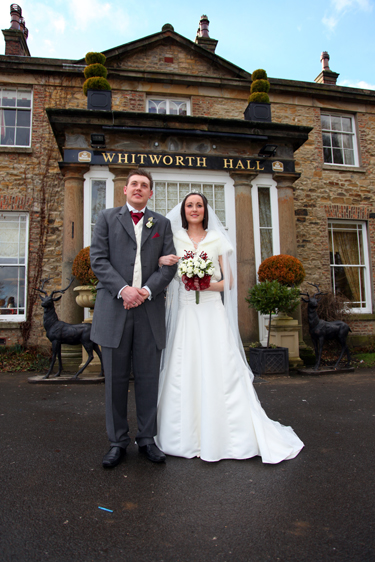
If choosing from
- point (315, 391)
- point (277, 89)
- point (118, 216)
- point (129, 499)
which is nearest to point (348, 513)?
point (129, 499)

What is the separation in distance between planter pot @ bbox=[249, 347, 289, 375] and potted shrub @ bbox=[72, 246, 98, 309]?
322 cm

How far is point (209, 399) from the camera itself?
297 cm

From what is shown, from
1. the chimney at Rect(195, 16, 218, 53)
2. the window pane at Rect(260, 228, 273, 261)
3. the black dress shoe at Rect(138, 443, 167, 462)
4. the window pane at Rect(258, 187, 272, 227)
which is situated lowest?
the black dress shoe at Rect(138, 443, 167, 462)

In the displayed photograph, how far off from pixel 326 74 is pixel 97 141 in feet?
27.5

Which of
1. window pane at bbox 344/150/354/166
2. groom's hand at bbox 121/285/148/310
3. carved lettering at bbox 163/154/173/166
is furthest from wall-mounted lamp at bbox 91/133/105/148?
window pane at bbox 344/150/354/166

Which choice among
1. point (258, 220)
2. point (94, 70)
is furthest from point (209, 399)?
point (94, 70)

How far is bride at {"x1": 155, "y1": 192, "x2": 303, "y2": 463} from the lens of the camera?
115 inches

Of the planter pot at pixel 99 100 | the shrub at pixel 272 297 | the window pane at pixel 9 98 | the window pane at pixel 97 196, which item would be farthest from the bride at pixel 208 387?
the window pane at pixel 9 98

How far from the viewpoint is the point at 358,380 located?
6.44 metres

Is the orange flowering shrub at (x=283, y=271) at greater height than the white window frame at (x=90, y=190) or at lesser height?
lesser

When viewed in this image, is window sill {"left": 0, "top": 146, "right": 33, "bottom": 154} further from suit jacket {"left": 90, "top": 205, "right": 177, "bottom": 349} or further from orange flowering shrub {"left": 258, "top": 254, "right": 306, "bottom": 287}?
suit jacket {"left": 90, "top": 205, "right": 177, "bottom": 349}

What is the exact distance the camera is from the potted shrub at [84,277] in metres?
7.04

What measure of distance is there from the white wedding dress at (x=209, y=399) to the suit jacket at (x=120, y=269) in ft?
0.93

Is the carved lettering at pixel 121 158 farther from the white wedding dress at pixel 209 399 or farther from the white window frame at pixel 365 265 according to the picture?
the white window frame at pixel 365 265
